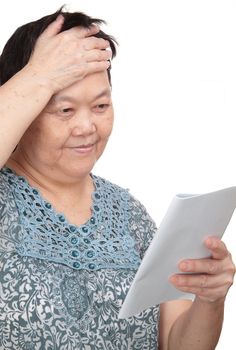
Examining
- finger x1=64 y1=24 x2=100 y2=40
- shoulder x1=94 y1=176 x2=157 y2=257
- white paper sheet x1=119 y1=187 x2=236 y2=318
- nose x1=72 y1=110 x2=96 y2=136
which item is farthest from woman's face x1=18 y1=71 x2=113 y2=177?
white paper sheet x1=119 y1=187 x2=236 y2=318

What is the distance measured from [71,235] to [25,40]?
1.84ft

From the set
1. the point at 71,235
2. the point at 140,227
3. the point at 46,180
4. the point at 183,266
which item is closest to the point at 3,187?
the point at 46,180

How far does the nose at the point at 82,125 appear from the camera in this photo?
2479 millimetres

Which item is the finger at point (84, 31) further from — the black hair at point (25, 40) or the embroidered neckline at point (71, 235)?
the embroidered neckline at point (71, 235)

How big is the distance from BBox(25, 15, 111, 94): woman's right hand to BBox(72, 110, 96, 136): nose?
0.33 feet

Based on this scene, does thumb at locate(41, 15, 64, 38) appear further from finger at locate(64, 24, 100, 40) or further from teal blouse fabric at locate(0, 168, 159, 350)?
teal blouse fabric at locate(0, 168, 159, 350)

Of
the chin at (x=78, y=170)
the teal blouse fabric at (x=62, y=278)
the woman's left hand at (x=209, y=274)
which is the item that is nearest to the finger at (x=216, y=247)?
the woman's left hand at (x=209, y=274)

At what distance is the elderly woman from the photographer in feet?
7.92

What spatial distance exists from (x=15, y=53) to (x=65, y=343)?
2.65 ft

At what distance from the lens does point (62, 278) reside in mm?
2494

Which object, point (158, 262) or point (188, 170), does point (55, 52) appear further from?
point (188, 170)

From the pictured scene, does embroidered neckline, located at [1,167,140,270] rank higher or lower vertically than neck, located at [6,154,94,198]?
lower

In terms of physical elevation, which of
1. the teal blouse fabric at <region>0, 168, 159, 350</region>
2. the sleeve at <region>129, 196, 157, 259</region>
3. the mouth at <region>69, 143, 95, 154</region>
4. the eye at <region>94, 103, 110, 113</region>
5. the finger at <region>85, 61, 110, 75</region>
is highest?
the finger at <region>85, 61, 110, 75</region>

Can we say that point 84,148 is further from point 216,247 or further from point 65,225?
point 216,247
